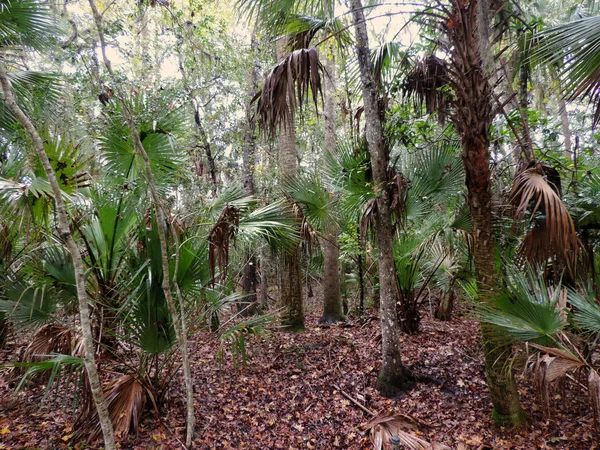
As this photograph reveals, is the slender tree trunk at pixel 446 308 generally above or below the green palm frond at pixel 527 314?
below

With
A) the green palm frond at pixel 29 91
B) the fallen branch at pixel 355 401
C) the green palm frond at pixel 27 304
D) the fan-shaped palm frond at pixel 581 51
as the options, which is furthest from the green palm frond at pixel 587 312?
the green palm frond at pixel 29 91

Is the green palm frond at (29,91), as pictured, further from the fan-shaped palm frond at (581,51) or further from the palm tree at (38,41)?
the fan-shaped palm frond at (581,51)

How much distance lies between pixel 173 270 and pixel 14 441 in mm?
1963

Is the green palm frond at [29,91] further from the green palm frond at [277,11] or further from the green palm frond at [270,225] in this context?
the green palm frond at [270,225]

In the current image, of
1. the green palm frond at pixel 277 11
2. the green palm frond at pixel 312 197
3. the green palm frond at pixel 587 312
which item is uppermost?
the green palm frond at pixel 277 11

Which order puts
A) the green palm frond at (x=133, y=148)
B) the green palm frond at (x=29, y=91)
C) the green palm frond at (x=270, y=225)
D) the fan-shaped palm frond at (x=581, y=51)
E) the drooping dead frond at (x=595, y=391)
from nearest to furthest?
the drooping dead frond at (x=595, y=391)
the fan-shaped palm frond at (x=581, y=51)
the green palm frond at (x=133, y=148)
the green palm frond at (x=270, y=225)
the green palm frond at (x=29, y=91)

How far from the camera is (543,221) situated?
328 centimetres

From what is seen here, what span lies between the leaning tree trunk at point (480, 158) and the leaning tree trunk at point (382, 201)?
36.7 inches

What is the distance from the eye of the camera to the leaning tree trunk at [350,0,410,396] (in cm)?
414

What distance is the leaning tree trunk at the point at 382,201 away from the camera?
4141 mm

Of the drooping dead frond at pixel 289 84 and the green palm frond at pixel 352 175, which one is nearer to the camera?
the drooping dead frond at pixel 289 84

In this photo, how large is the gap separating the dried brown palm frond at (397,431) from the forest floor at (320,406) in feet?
0.54

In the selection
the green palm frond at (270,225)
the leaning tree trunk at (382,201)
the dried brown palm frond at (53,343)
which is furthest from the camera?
the leaning tree trunk at (382,201)

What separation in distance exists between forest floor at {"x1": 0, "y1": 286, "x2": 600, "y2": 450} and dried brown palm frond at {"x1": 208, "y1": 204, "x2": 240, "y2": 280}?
2.52 feet
